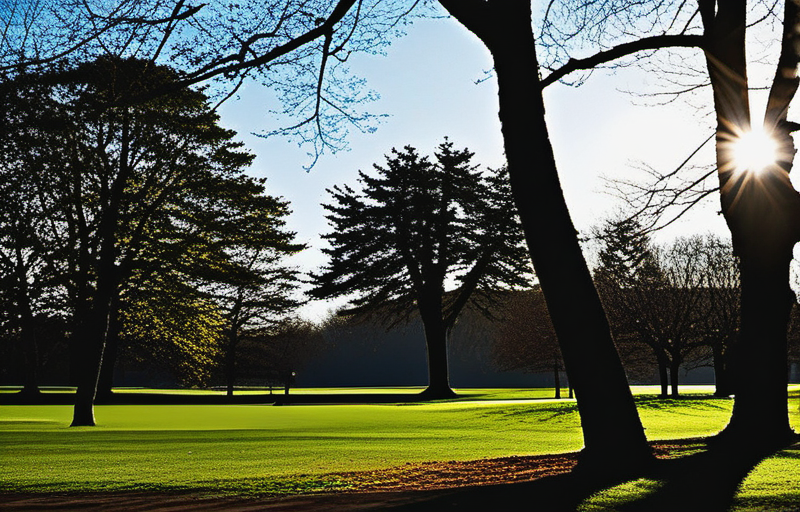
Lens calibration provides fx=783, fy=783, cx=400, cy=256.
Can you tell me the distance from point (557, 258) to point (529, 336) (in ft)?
142

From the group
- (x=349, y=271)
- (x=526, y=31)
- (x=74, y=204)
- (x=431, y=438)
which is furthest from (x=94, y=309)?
(x=349, y=271)

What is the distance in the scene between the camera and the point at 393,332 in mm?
97562

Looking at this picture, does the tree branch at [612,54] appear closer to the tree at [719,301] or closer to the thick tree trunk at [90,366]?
the thick tree trunk at [90,366]

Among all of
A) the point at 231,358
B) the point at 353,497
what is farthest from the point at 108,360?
the point at 353,497

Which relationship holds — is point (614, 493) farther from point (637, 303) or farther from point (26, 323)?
point (637, 303)

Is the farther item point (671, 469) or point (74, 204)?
point (74, 204)

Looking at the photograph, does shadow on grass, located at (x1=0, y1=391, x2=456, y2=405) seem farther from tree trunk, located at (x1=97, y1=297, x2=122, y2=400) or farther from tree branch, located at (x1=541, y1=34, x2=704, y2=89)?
tree branch, located at (x1=541, y1=34, x2=704, y2=89)

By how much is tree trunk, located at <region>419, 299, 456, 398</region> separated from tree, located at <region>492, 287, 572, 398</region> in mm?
4794

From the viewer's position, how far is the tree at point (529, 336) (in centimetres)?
4908

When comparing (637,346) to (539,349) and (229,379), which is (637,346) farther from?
(229,379)

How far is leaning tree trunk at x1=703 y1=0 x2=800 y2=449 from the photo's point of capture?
1106cm

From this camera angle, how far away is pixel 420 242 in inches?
1645

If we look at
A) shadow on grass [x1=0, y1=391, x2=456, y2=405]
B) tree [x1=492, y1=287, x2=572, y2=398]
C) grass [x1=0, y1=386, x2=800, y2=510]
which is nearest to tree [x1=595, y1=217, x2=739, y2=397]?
tree [x1=492, y1=287, x2=572, y2=398]

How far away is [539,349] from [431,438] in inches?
1369
